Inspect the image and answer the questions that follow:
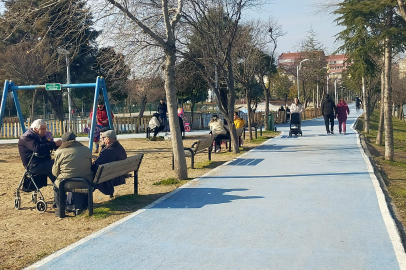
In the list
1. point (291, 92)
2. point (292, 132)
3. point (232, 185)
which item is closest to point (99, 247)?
point (232, 185)

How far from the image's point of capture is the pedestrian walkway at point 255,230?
5.26m

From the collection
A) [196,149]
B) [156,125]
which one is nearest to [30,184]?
[196,149]

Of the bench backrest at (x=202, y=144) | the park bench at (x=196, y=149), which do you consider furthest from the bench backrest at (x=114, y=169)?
the bench backrest at (x=202, y=144)

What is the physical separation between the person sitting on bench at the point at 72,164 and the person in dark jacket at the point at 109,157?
16.7 inches

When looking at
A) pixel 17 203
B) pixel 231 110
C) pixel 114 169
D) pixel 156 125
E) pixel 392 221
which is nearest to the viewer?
pixel 392 221

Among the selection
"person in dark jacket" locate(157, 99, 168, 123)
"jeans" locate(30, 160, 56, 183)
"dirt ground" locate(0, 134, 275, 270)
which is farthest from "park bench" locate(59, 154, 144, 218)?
"person in dark jacket" locate(157, 99, 168, 123)

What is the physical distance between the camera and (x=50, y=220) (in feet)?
24.9

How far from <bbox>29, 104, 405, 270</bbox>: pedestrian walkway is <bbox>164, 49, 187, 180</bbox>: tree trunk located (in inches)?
21.3

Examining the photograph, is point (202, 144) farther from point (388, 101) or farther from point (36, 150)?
point (388, 101)

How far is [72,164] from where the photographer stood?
7.75 meters

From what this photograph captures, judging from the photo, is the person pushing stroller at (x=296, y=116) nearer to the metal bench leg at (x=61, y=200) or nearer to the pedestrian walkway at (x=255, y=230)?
the pedestrian walkway at (x=255, y=230)

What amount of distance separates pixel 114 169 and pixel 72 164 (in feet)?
2.42

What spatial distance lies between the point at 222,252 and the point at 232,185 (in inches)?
174

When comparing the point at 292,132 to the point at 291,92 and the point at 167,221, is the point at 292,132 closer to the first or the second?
the point at 167,221
